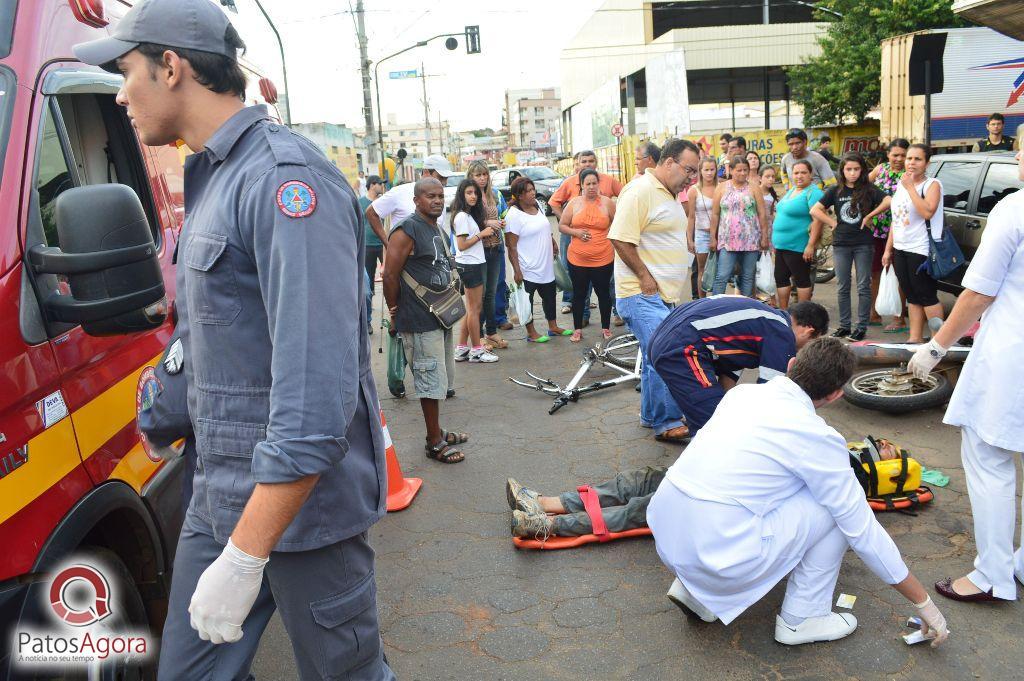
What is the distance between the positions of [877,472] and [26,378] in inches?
148

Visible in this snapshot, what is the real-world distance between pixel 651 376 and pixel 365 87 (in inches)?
808

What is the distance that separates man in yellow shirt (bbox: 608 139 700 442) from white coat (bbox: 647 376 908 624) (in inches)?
90.0

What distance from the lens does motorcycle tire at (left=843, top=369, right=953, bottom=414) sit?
5.36 meters

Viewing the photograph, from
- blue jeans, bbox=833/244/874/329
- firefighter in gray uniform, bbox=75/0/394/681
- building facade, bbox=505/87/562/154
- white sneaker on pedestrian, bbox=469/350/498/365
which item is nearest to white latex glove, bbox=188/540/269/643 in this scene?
firefighter in gray uniform, bbox=75/0/394/681

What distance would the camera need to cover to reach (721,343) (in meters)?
3.90

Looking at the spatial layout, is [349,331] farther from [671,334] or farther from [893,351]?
[893,351]

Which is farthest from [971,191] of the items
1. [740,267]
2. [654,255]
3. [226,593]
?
[226,593]

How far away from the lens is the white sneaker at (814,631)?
305 cm

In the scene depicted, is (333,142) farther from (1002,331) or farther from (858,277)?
(1002,331)

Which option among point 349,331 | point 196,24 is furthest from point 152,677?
point 196,24

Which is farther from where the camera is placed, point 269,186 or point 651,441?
→ point 651,441

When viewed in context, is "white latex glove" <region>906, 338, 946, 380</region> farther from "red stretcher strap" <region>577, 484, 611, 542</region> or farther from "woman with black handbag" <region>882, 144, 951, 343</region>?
"woman with black handbag" <region>882, 144, 951, 343</region>

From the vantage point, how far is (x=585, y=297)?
8.54 meters

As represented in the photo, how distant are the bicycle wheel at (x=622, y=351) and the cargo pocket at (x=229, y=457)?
17.5 feet
